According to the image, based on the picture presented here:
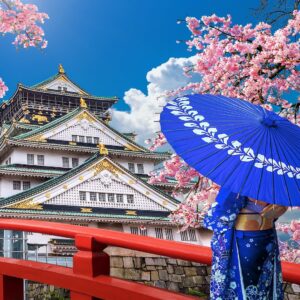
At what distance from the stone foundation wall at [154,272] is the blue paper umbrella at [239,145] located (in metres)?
3.15

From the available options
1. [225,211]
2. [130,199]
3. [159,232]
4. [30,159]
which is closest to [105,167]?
[130,199]

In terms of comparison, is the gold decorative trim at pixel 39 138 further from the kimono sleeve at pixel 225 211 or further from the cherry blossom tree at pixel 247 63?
the kimono sleeve at pixel 225 211

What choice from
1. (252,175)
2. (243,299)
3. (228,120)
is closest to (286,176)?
(252,175)

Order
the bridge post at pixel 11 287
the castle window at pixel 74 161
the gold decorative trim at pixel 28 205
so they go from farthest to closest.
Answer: the castle window at pixel 74 161 < the gold decorative trim at pixel 28 205 < the bridge post at pixel 11 287

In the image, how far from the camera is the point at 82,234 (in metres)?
2.73

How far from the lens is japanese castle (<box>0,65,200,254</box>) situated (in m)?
23.0

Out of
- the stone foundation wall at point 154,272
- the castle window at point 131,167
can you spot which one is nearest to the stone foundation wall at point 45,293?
the stone foundation wall at point 154,272

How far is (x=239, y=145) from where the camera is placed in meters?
2.41

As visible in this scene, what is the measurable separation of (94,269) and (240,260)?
0.88 meters

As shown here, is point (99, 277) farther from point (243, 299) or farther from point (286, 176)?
point (286, 176)

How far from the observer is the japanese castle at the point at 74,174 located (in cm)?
2295

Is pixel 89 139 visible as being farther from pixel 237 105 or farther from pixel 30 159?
pixel 237 105

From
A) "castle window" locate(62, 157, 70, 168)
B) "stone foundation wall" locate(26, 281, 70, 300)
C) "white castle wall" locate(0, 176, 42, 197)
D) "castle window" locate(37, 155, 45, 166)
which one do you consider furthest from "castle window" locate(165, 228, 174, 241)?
"stone foundation wall" locate(26, 281, 70, 300)

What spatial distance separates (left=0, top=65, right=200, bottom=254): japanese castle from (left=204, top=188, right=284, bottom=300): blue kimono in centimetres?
1895
